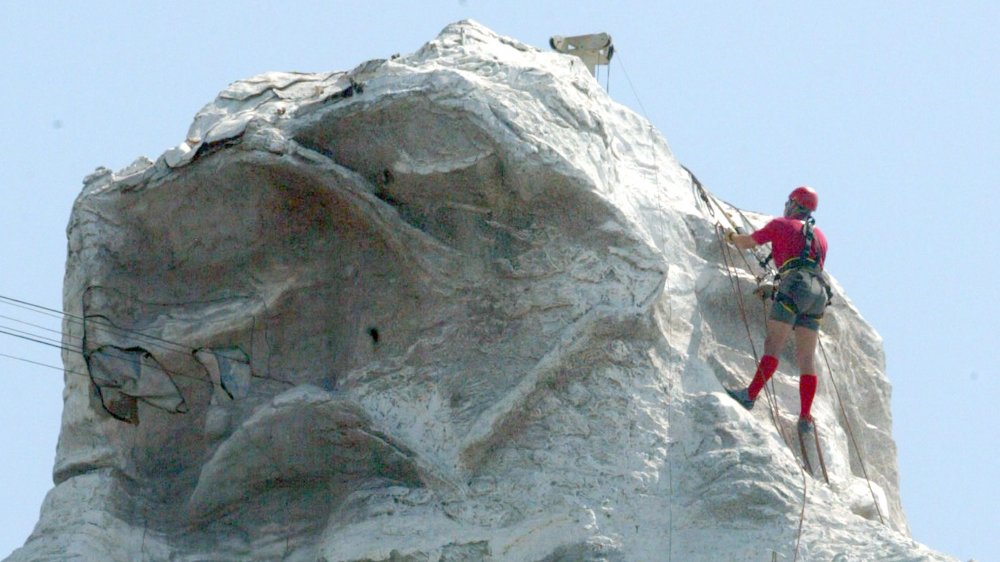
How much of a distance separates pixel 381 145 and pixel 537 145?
4.02ft

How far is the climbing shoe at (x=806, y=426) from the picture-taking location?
1925 cm

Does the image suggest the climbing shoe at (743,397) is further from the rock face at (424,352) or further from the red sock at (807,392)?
the red sock at (807,392)

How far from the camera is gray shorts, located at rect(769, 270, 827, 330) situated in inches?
758

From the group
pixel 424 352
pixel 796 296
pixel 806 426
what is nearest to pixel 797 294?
pixel 796 296

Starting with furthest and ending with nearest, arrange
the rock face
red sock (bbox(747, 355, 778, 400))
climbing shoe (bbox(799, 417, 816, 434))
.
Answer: climbing shoe (bbox(799, 417, 816, 434)), red sock (bbox(747, 355, 778, 400)), the rock face

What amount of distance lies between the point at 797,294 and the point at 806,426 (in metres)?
1.01

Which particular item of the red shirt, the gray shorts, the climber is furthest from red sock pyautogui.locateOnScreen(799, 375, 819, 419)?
the red shirt

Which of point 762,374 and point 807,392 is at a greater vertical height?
point 762,374

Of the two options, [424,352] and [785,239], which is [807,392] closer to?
[785,239]

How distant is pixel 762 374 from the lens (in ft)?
62.5

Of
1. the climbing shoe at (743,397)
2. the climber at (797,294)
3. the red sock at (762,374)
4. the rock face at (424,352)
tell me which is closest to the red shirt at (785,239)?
the climber at (797,294)

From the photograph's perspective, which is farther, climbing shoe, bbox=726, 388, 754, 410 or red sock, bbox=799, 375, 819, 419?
red sock, bbox=799, 375, 819, 419

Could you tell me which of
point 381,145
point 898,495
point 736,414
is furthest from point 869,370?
point 381,145

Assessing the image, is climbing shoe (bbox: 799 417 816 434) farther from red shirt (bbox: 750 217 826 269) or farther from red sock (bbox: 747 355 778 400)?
red shirt (bbox: 750 217 826 269)
